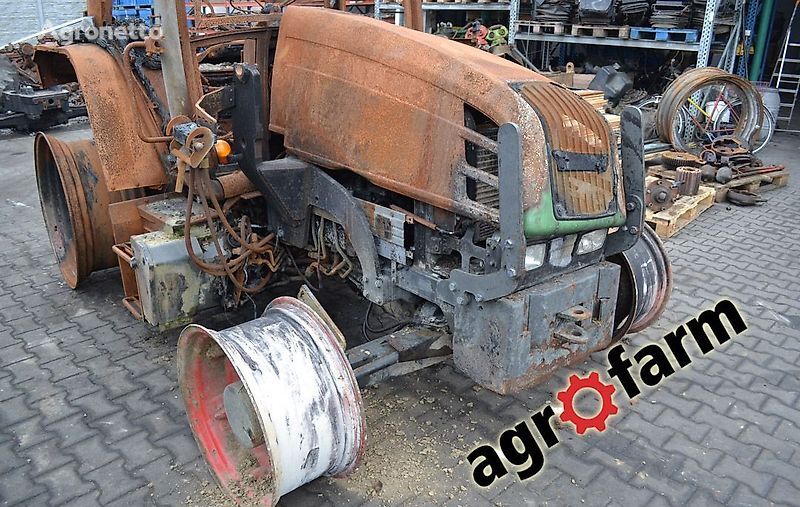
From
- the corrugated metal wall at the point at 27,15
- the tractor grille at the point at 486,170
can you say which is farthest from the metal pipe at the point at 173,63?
the corrugated metal wall at the point at 27,15

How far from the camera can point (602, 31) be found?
30.5 feet

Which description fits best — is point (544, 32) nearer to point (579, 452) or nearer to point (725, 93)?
point (725, 93)

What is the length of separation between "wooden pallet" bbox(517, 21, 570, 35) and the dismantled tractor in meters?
6.91

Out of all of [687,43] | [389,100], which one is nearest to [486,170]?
[389,100]

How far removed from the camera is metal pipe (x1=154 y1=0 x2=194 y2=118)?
125 inches

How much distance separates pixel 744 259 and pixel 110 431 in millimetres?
4865

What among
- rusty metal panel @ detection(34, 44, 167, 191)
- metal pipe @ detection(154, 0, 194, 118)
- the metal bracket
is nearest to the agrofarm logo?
the metal bracket

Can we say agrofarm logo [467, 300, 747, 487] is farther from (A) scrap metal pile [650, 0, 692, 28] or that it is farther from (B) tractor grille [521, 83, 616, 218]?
(A) scrap metal pile [650, 0, 692, 28]

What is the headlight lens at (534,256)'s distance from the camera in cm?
260

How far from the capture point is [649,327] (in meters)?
4.20

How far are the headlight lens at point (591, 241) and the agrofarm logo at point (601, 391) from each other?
0.92 m

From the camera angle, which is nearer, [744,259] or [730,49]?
[744,259]

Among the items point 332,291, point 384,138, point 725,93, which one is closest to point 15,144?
point 332,291

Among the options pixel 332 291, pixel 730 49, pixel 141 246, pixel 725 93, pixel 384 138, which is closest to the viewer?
pixel 384 138
